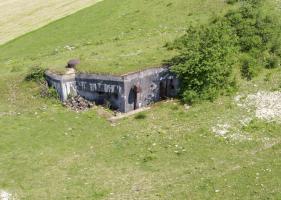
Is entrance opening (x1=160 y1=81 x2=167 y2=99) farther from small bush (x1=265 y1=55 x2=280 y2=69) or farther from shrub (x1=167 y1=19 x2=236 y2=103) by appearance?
small bush (x1=265 y1=55 x2=280 y2=69)

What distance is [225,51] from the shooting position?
31250 mm

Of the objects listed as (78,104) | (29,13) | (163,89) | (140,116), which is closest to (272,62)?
(163,89)

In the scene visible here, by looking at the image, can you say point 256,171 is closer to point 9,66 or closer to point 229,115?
point 229,115

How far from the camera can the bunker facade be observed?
30.6 metres

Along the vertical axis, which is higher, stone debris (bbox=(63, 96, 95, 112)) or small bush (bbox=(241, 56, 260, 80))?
small bush (bbox=(241, 56, 260, 80))

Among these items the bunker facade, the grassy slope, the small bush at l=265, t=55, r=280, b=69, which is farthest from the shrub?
the small bush at l=265, t=55, r=280, b=69

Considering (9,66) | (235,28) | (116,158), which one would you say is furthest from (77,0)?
(116,158)

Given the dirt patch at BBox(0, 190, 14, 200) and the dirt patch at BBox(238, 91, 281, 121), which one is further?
the dirt patch at BBox(238, 91, 281, 121)

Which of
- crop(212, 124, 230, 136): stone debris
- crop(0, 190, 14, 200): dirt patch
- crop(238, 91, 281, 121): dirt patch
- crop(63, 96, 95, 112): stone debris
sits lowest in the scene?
crop(0, 190, 14, 200): dirt patch

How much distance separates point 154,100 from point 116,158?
6.97 m

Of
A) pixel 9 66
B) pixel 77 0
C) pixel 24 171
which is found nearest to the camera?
pixel 24 171

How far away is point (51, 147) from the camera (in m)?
27.5

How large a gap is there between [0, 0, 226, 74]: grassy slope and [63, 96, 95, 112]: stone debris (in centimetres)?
191

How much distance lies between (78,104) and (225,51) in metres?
9.51
